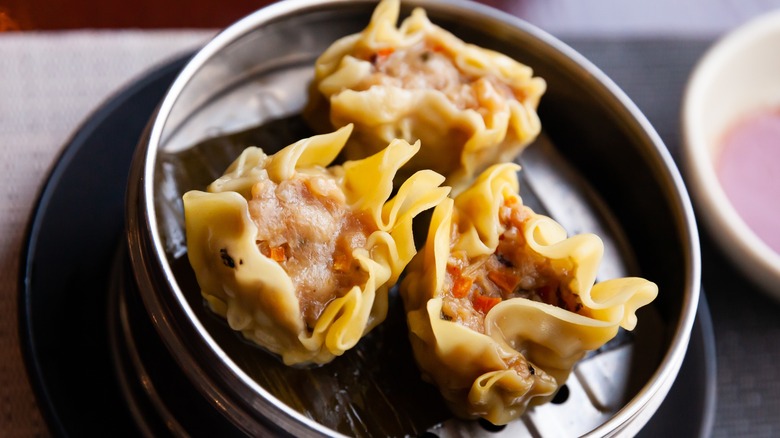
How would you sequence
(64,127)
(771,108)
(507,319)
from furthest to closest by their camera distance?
1. (771,108)
2. (64,127)
3. (507,319)

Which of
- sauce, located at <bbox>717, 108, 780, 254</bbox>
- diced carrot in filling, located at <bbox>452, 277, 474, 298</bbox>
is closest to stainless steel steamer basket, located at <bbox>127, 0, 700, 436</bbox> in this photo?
diced carrot in filling, located at <bbox>452, 277, 474, 298</bbox>

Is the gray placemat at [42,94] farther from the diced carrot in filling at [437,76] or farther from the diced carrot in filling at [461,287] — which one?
the diced carrot in filling at [461,287]

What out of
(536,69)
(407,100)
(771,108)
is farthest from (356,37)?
(771,108)

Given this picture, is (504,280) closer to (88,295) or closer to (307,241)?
(307,241)

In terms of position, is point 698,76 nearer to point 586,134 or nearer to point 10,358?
point 586,134

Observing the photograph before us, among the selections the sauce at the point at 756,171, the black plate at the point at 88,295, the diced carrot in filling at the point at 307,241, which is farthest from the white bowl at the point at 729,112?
the diced carrot in filling at the point at 307,241

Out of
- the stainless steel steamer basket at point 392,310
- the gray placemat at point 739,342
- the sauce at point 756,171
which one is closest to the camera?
the stainless steel steamer basket at point 392,310
